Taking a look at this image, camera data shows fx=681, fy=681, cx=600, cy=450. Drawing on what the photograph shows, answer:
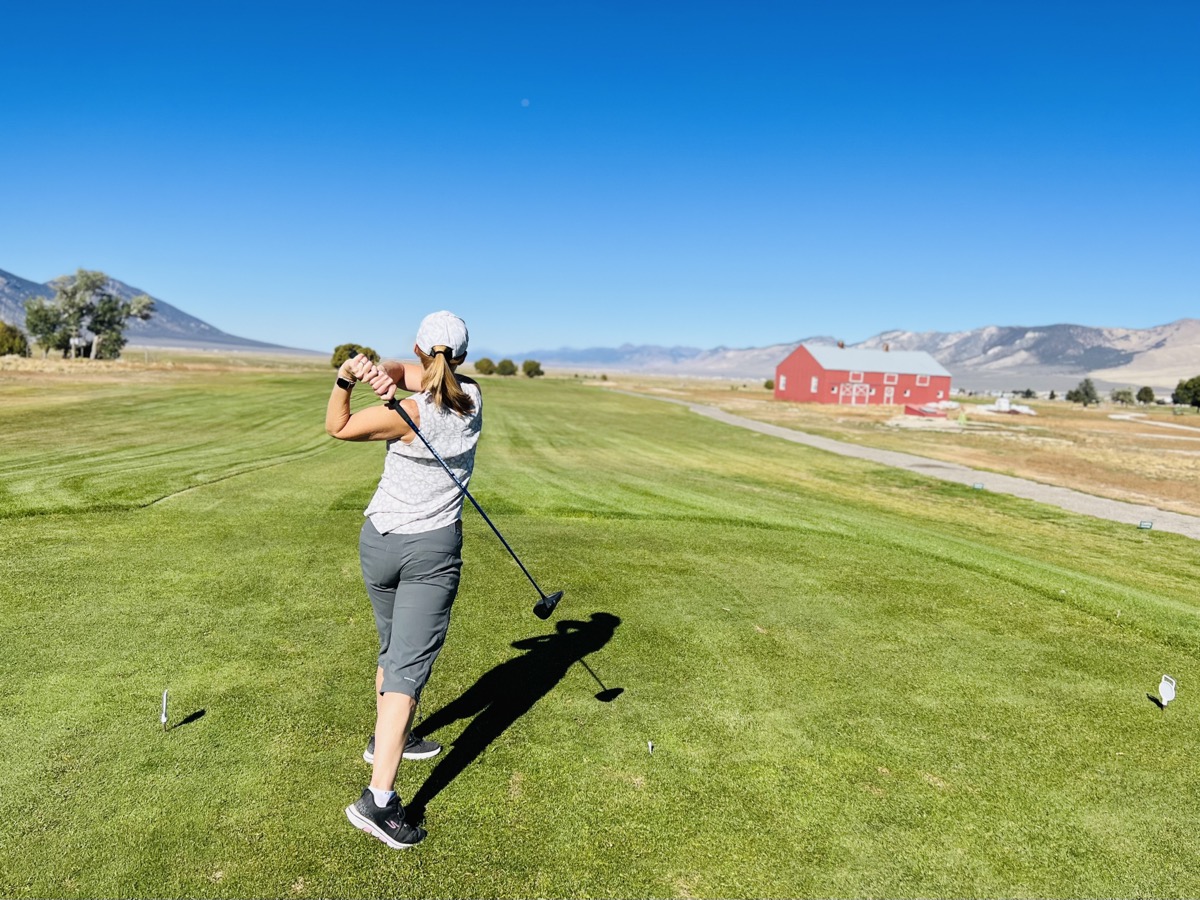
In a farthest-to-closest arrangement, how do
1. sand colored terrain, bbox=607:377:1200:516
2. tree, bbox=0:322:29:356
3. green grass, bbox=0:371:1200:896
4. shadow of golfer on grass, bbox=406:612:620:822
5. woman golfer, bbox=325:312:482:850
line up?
tree, bbox=0:322:29:356, sand colored terrain, bbox=607:377:1200:516, shadow of golfer on grass, bbox=406:612:620:822, woman golfer, bbox=325:312:482:850, green grass, bbox=0:371:1200:896

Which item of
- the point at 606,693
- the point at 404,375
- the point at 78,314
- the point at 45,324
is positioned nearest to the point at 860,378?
the point at 606,693

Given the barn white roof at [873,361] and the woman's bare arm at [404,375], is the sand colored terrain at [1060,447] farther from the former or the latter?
the woman's bare arm at [404,375]

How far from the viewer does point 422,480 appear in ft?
14.0

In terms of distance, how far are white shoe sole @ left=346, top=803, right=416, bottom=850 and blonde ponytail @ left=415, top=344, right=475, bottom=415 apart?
97.7 inches

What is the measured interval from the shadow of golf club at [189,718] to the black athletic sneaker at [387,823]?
1791mm

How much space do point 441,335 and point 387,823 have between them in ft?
9.52

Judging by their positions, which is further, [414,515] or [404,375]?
→ [404,375]

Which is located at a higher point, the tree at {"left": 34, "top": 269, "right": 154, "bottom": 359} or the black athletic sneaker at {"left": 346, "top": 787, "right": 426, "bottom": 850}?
the tree at {"left": 34, "top": 269, "right": 154, "bottom": 359}

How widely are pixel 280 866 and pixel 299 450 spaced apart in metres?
18.2

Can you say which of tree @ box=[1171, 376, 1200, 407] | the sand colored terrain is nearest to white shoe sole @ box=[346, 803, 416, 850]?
the sand colored terrain

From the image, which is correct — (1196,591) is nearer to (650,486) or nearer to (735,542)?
(735,542)

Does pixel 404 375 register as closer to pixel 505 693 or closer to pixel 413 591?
pixel 413 591

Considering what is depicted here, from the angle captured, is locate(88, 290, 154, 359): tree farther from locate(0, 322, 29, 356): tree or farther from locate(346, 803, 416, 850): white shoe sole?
locate(346, 803, 416, 850): white shoe sole

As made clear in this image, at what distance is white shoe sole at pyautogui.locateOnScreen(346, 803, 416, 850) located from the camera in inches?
155
